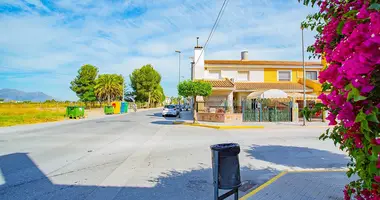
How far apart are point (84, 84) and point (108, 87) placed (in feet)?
25.9

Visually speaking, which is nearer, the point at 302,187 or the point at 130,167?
the point at 302,187

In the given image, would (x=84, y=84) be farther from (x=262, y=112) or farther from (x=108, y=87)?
(x=262, y=112)

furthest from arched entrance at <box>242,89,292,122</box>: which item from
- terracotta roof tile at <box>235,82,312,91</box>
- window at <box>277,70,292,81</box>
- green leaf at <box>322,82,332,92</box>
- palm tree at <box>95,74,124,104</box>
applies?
palm tree at <box>95,74,124,104</box>

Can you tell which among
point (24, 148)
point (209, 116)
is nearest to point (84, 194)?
point (24, 148)

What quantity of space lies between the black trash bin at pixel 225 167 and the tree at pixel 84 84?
177 ft

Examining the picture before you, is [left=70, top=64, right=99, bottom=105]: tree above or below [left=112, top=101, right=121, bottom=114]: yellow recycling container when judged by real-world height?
above

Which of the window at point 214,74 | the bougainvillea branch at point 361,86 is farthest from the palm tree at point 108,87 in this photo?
the bougainvillea branch at point 361,86

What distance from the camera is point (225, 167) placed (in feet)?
12.0

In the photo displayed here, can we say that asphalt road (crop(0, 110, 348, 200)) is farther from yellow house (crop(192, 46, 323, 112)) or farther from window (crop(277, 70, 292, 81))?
window (crop(277, 70, 292, 81))

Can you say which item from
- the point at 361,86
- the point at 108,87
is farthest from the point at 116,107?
the point at 361,86

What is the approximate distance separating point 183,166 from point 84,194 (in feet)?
8.86

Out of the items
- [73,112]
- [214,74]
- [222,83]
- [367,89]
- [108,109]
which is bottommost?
[73,112]

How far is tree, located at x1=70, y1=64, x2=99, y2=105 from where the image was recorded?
5352 cm

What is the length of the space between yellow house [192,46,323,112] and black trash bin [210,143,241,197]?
63.8 feet
